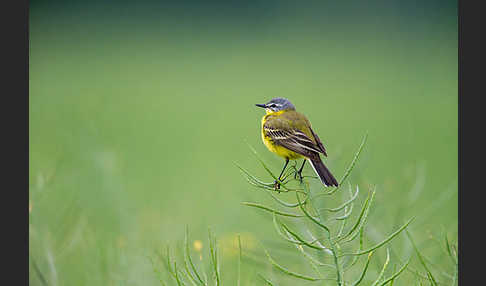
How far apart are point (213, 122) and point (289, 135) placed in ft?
21.1

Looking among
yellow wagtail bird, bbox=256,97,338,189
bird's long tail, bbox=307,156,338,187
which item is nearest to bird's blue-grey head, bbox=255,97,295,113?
yellow wagtail bird, bbox=256,97,338,189

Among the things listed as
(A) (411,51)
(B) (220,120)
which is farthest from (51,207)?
(B) (220,120)

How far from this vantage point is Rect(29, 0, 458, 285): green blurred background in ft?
6.60

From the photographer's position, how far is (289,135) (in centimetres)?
175

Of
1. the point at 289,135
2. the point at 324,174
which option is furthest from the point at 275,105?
the point at 324,174

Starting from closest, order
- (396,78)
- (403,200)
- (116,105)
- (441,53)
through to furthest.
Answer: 1. (403,200)
2. (441,53)
3. (396,78)
4. (116,105)

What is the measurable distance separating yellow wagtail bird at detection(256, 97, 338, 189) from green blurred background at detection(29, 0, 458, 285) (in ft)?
0.19

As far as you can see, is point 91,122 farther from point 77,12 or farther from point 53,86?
point 77,12

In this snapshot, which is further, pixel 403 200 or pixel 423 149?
pixel 423 149

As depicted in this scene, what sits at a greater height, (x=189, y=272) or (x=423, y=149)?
(x=423, y=149)

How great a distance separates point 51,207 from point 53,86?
3.76 meters

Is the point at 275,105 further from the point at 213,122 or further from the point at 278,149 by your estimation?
the point at 213,122

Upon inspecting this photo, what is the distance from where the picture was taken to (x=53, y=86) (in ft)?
18.7

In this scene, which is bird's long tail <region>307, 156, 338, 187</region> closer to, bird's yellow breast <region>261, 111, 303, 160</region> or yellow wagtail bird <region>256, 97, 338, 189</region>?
yellow wagtail bird <region>256, 97, 338, 189</region>
